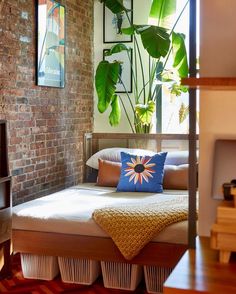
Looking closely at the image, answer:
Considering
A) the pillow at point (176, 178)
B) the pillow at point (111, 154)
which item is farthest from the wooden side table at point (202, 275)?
the pillow at point (111, 154)

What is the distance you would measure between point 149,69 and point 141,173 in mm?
1474

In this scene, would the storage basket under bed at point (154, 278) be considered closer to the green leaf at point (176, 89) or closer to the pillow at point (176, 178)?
the pillow at point (176, 178)

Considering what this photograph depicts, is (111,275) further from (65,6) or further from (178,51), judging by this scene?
(65,6)

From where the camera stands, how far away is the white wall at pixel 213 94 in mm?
1478

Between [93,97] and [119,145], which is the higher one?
[93,97]

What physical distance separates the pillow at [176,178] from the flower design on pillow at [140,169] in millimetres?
203

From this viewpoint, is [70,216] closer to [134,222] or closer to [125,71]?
[134,222]

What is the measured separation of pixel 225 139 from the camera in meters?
1.50

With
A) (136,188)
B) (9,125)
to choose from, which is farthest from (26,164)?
(136,188)

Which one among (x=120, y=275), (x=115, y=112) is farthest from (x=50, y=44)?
(x=120, y=275)

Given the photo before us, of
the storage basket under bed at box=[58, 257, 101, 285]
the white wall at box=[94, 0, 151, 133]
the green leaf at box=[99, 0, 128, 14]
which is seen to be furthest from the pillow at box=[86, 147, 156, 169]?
the storage basket under bed at box=[58, 257, 101, 285]

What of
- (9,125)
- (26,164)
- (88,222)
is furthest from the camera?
(26,164)

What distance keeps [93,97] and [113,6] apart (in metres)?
1.20

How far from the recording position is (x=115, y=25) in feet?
19.3
